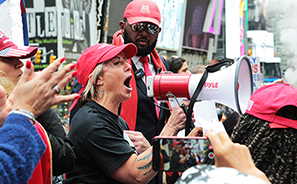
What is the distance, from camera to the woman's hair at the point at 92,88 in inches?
85.2

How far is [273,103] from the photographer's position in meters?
1.67

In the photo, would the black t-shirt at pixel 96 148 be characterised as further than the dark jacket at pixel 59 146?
Yes

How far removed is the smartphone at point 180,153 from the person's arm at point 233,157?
4 centimetres

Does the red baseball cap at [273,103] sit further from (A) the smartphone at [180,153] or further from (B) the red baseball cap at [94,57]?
(B) the red baseball cap at [94,57]

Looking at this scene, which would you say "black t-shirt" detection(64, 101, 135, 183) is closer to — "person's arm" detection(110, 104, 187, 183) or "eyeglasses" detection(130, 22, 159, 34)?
"person's arm" detection(110, 104, 187, 183)

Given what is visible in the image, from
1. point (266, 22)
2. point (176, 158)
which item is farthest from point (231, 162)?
point (266, 22)

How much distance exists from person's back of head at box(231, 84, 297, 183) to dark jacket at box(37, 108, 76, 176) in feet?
2.86

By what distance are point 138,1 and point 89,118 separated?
5.42 ft

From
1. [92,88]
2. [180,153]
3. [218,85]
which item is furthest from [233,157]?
[92,88]

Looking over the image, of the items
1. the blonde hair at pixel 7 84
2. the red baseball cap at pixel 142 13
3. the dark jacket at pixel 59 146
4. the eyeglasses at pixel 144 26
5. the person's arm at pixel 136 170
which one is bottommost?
the person's arm at pixel 136 170

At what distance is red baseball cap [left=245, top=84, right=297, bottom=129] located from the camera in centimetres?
163

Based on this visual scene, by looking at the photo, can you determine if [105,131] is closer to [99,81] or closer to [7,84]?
[99,81]

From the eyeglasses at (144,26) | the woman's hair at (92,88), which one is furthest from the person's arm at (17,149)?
the eyeglasses at (144,26)

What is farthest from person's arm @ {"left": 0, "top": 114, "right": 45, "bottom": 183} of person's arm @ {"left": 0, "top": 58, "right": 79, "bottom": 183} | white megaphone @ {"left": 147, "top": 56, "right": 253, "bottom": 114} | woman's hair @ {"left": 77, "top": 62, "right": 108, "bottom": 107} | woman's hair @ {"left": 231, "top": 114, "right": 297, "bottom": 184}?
white megaphone @ {"left": 147, "top": 56, "right": 253, "bottom": 114}
